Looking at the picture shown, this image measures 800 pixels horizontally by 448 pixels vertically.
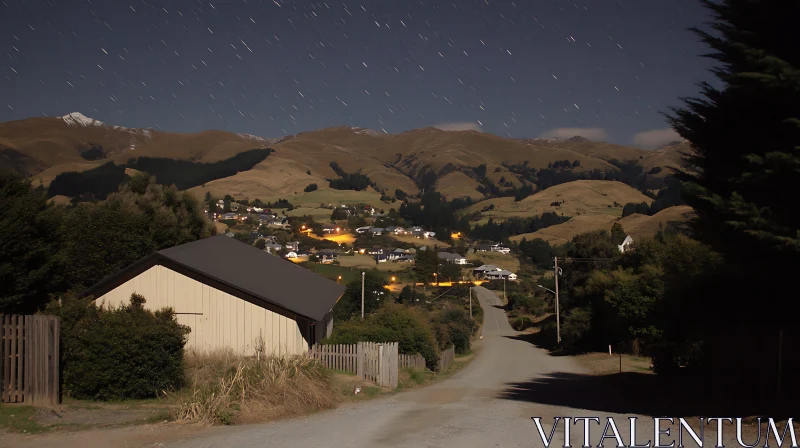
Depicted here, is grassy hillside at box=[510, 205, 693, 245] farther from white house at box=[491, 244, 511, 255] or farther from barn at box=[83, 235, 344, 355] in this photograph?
barn at box=[83, 235, 344, 355]

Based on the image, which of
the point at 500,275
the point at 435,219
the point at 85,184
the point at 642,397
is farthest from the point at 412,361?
the point at 435,219

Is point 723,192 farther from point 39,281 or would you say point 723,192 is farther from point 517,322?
point 517,322

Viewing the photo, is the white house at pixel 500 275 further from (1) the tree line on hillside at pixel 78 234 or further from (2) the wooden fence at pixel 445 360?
(1) the tree line on hillside at pixel 78 234

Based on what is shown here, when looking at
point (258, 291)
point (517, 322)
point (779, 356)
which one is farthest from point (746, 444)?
point (517, 322)

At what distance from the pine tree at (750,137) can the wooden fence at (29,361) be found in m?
13.0

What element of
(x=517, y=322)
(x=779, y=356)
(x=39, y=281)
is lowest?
(x=517, y=322)

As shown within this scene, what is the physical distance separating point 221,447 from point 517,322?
79.2 metres

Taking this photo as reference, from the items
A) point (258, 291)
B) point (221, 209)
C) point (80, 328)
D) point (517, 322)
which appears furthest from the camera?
point (221, 209)

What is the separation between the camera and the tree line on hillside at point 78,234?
21.4 metres

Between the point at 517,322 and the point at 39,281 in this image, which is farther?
the point at 517,322

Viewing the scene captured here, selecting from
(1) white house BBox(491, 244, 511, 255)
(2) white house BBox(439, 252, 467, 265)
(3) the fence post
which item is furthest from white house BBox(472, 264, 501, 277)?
(3) the fence post

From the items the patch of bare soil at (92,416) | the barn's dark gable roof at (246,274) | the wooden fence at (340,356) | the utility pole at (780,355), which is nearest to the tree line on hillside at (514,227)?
the barn's dark gable roof at (246,274)

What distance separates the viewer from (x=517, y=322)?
8712 cm

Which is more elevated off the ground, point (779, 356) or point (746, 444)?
point (779, 356)
